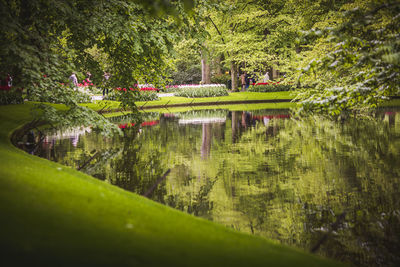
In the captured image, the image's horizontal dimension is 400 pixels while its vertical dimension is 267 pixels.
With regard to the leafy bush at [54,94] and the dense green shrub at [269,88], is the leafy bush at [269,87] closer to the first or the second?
the dense green shrub at [269,88]

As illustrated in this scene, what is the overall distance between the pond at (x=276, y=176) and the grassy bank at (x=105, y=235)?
63.2 inches

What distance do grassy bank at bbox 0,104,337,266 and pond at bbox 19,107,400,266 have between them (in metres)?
1.61

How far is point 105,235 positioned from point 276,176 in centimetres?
627

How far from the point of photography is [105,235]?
4.33 m

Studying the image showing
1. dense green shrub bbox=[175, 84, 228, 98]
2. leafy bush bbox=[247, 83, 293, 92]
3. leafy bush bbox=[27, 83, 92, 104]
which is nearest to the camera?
leafy bush bbox=[27, 83, 92, 104]

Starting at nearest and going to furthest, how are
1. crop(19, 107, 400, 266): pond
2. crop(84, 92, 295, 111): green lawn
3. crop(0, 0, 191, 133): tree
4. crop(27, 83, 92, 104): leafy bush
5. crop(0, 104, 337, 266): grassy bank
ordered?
crop(0, 104, 337, 266): grassy bank < crop(19, 107, 400, 266): pond < crop(0, 0, 191, 133): tree < crop(27, 83, 92, 104): leafy bush < crop(84, 92, 295, 111): green lawn

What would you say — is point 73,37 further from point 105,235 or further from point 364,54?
point 105,235

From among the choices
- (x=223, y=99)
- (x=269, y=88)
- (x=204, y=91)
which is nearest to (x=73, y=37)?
(x=223, y=99)

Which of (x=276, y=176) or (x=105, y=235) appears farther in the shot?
(x=276, y=176)

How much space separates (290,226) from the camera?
21.9ft

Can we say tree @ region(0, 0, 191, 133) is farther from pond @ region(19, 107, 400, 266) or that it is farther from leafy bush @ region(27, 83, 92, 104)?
pond @ region(19, 107, 400, 266)

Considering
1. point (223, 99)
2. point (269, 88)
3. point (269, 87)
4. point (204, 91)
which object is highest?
point (269, 87)

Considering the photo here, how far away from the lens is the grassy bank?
3.76m

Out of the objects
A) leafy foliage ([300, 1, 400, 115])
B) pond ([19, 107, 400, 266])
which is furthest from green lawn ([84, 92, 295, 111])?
leafy foliage ([300, 1, 400, 115])
